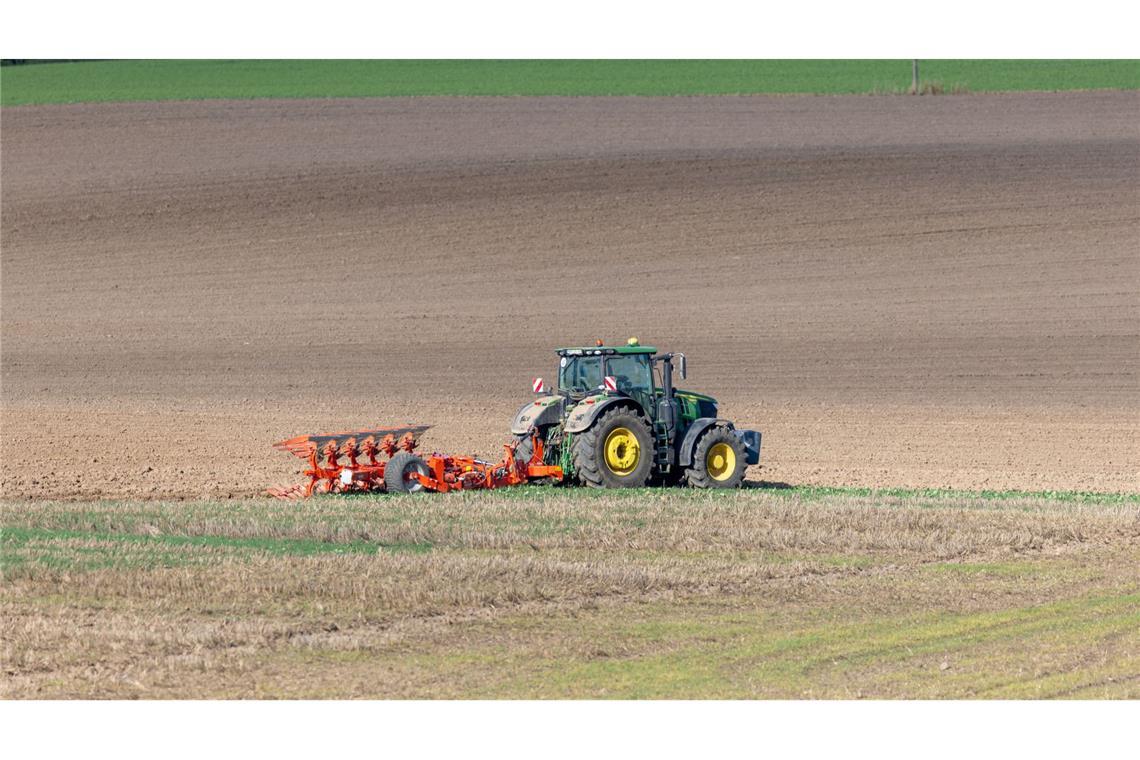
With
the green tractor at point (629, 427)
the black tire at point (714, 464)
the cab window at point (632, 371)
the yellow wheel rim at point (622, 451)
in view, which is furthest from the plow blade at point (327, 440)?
the black tire at point (714, 464)

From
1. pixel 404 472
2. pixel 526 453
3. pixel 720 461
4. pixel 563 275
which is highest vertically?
pixel 563 275

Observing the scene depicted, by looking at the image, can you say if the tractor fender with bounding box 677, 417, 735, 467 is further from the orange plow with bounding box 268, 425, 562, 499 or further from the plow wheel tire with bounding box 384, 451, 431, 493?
the plow wheel tire with bounding box 384, 451, 431, 493

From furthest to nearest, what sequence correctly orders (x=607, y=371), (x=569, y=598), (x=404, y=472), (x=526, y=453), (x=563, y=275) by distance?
(x=563, y=275) → (x=526, y=453) → (x=607, y=371) → (x=404, y=472) → (x=569, y=598)

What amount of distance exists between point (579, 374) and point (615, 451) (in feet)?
4.14

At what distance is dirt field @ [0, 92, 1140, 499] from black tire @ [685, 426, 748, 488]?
2.75m

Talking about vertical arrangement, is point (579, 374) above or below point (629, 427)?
above

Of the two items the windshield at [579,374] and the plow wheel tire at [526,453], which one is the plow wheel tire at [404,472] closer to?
the plow wheel tire at [526,453]

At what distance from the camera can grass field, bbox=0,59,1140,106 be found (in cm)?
5350

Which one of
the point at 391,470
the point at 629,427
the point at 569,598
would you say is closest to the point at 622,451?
the point at 629,427

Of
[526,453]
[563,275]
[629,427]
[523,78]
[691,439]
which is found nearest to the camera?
[629,427]

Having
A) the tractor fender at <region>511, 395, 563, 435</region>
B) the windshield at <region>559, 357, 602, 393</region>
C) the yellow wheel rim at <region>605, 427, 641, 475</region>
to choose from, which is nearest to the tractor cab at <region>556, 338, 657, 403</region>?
the windshield at <region>559, 357, 602, 393</region>

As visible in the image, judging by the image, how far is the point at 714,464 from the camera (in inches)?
734

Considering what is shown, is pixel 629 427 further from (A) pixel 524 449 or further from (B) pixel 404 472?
(B) pixel 404 472

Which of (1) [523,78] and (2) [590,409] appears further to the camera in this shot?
(1) [523,78]
